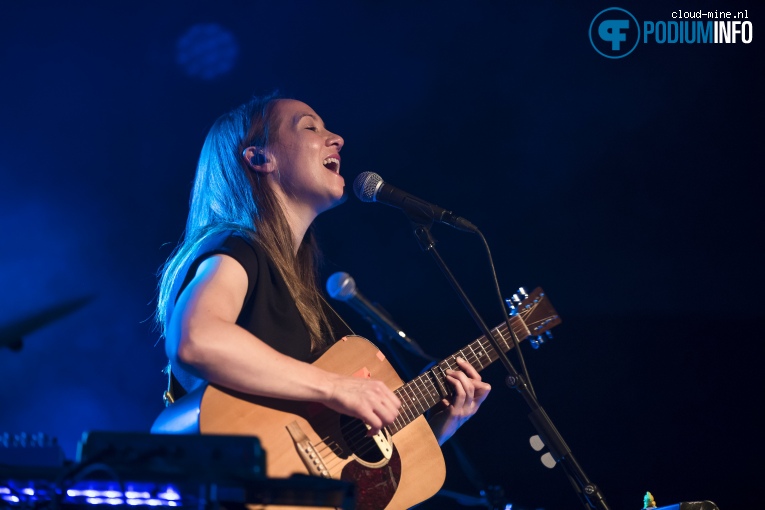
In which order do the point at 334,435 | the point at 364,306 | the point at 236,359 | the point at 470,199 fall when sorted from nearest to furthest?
the point at 236,359, the point at 334,435, the point at 364,306, the point at 470,199

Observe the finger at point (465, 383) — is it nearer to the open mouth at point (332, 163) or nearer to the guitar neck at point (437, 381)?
the guitar neck at point (437, 381)

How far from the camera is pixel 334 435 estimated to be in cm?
278

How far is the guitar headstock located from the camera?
3.60m

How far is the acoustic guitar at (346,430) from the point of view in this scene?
2.56m

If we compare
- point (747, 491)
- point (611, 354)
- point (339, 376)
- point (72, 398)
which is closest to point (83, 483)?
point (339, 376)

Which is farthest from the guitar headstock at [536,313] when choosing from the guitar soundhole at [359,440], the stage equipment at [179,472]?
the stage equipment at [179,472]

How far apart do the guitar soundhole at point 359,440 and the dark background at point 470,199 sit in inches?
82.2

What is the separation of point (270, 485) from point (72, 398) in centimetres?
330

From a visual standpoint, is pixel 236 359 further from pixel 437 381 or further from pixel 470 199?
pixel 470 199

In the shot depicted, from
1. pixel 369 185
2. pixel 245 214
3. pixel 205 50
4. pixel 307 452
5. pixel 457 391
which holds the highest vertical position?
pixel 205 50

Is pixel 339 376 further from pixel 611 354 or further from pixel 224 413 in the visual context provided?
pixel 611 354

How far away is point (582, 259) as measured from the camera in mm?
4996

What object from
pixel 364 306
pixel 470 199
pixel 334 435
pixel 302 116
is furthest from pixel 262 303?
pixel 470 199

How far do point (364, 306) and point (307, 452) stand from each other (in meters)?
0.64
